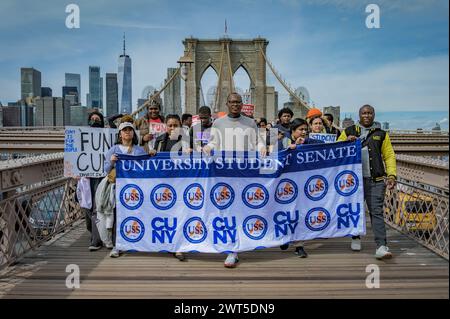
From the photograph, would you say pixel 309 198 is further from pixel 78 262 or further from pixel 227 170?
pixel 78 262

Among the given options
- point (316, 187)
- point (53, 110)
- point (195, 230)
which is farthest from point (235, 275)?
point (53, 110)

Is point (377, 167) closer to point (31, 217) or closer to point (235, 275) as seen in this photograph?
point (235, 275)

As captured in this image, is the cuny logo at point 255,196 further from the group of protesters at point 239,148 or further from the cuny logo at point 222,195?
the group of protesters at point 239,148

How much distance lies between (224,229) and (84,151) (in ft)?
5.55

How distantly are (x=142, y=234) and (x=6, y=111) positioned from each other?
32467 millimetres

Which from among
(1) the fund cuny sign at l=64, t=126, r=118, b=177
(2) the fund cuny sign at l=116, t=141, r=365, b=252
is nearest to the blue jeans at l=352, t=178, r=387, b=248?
(2) the fund cuny sign at l=116, t=141, r=365, b=252

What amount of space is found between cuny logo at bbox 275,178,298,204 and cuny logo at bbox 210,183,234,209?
43 centimetres

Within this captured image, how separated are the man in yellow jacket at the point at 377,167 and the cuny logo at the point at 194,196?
5.01 feet

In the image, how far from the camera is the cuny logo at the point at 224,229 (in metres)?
3.69

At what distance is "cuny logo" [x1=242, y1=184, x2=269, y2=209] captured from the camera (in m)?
3.75

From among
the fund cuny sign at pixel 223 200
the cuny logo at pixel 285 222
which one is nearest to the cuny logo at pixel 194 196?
the fund cuny sign at pixel 223 200

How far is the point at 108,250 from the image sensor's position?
4.07 meters

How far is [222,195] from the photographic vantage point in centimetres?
374

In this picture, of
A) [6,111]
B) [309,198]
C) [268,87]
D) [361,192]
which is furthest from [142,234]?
[268,87]
